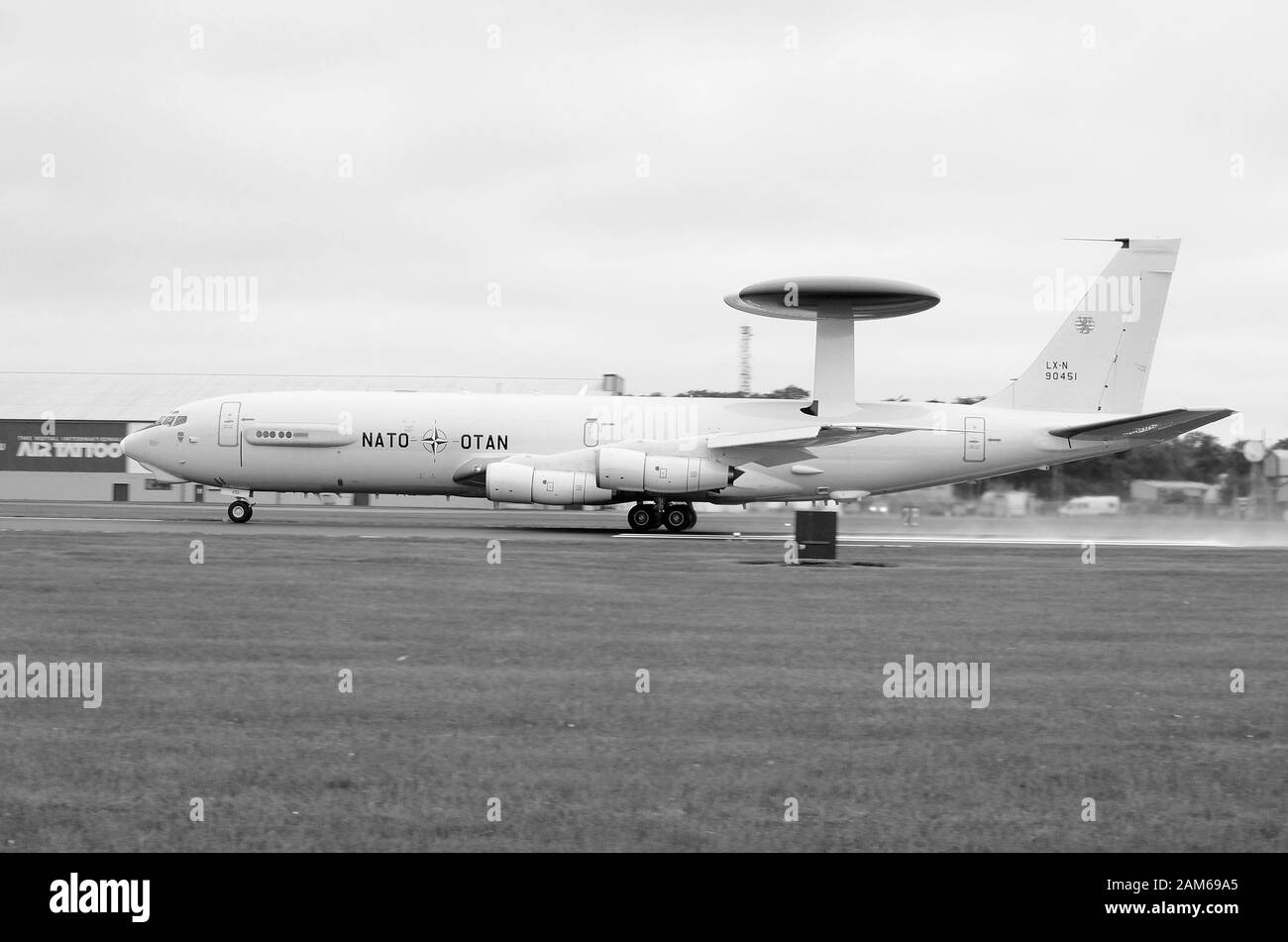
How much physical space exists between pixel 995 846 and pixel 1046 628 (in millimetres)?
8958

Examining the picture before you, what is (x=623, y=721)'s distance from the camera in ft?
31.0

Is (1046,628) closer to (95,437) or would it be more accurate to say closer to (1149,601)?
(1149,601)

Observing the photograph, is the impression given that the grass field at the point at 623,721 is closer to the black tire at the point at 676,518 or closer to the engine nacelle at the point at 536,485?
the engine nacelle at the point at 536,485

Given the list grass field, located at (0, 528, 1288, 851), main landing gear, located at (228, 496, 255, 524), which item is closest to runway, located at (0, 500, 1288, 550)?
main landing gear, located at (228, 496, 255, 524)

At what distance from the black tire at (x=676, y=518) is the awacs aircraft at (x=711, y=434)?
0.04 meters

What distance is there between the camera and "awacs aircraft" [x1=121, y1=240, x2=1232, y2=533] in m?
35.4

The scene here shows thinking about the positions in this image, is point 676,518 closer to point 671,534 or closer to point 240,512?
point 671,534

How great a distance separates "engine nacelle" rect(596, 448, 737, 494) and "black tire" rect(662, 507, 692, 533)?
91 cm

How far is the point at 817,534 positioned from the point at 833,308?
37.2ft

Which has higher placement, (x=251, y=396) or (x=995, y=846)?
(x=251, y=396)

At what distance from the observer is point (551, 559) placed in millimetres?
23938

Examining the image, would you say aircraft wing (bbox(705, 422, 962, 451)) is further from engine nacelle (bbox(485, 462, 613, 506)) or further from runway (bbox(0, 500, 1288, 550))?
engine nacelle (bbox(485, 462, 613, 506))

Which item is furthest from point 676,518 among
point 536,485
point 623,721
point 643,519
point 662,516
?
point 623,721

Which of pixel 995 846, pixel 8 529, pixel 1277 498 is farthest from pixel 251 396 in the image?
pixel 1277 498
